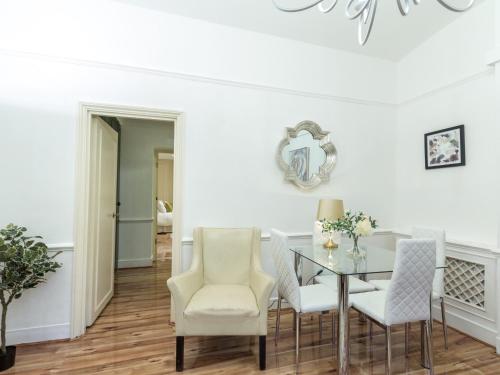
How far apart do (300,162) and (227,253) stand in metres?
1.26

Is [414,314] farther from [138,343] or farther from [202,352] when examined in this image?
[138,343]

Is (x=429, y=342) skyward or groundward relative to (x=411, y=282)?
Result: groundward

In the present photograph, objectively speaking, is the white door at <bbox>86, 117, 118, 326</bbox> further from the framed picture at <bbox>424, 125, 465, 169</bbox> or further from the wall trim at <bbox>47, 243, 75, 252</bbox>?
the framed picture at <bbox>424, 125, 465, 169</bbox>

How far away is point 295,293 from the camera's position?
6.76 feet

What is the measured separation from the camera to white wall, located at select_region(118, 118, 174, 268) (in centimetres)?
460

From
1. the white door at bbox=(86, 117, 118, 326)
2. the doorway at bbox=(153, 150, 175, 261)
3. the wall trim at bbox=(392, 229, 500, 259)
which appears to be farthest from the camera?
the doorway at bbox=(153, 150, 175, 261)

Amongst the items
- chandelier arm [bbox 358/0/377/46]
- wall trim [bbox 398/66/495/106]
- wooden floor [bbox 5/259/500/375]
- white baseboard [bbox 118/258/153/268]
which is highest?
wall trim [bbox 398/66/495/106]

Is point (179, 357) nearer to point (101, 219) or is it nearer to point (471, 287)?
point (101, 219)

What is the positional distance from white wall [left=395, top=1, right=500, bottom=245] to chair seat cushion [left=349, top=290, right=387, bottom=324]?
1203mm

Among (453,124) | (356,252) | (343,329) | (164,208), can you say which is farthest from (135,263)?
(453,124)

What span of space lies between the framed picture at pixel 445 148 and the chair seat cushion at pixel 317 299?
176cm

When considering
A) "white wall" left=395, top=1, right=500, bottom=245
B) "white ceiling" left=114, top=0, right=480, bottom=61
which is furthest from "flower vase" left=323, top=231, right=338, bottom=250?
"white ceiling" left=114, top=0, right=480, bottom=61

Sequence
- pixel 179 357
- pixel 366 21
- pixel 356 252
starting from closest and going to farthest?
1. pixel 366 21
2. pixel 179 357
3. pixel 356 252

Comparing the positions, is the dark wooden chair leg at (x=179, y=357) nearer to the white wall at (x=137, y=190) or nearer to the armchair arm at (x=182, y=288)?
the armchair arm at (x=182, y=288)
